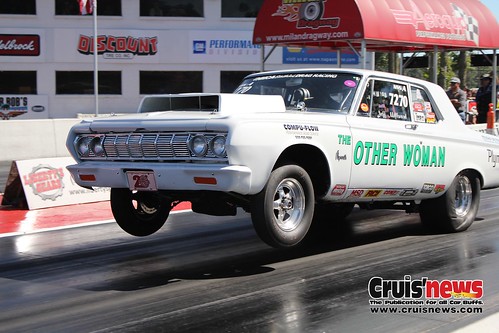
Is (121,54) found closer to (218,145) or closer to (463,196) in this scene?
(463,196)

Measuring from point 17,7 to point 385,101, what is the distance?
32234 mm

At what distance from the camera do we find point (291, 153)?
7.13 metres

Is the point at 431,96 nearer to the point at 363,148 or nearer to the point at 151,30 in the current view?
the point at 363,148

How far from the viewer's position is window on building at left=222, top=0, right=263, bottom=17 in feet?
127

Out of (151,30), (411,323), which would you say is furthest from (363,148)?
(151,30)

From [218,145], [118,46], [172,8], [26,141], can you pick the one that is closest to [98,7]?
[118,46]

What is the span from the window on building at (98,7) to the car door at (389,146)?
30899 mm

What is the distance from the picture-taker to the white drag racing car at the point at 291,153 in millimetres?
6496

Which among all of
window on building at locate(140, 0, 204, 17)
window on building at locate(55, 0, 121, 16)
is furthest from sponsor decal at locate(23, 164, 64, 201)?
window on building at locate(140, 0, 204, 17)

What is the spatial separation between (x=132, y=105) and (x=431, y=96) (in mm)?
30429

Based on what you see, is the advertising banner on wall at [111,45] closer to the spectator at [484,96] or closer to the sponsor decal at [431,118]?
the spectator at [484,96]

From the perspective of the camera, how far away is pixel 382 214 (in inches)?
416

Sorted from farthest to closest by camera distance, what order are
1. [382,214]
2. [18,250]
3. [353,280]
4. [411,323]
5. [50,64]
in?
[50,64], [382,214], [18,250], [353,280], [411,323]

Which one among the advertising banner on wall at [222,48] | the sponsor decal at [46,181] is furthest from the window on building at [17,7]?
the sponsor decal at [46,181]
